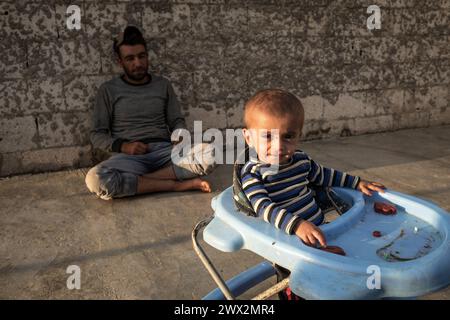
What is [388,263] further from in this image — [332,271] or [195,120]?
[195,120]

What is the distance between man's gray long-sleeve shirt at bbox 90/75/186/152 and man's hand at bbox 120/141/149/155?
0.56 feet

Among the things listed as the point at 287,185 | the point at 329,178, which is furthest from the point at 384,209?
the point at 287,185

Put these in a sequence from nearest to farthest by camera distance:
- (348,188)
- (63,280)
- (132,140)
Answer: (348,188) < (63,280) < (132,140)

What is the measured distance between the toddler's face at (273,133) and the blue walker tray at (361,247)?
0.90ft

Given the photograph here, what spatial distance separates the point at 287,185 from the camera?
1851 millimetres

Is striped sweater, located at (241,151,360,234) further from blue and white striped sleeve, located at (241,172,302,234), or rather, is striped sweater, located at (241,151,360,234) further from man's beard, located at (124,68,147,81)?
man's beard, located at (124,68,147,81)

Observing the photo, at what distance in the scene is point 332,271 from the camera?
1389mm

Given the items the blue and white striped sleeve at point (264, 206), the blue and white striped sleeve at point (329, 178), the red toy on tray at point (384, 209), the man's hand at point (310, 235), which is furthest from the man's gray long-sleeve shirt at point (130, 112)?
the man's hand at point (310, 235)

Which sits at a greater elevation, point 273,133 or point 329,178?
point 273,133

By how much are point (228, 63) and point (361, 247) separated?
3.22 metres

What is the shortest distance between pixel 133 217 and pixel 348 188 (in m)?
1.65

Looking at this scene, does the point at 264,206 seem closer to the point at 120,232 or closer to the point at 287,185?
the point at 287,185
